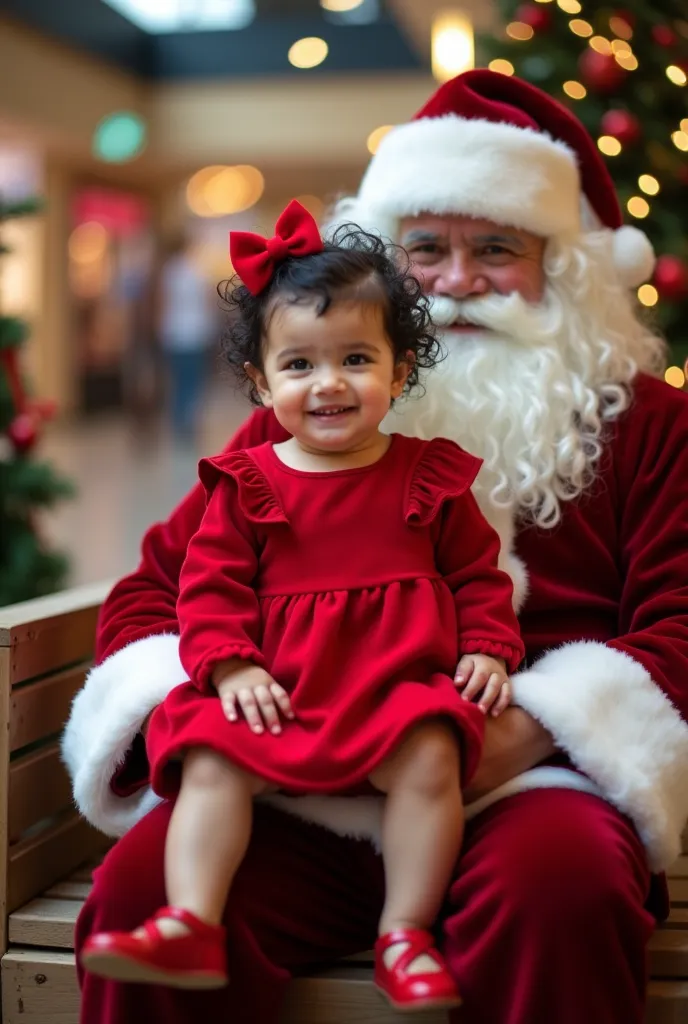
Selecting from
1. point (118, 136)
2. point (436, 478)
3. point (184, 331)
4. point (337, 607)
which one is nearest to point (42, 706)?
point (337, 607)

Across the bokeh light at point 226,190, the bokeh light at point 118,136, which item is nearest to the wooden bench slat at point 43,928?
the bokeh light at point 118,136

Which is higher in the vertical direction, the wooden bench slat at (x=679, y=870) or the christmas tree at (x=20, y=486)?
the christmas tree at (x=20, y=486)

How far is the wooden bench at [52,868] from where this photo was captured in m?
1.66

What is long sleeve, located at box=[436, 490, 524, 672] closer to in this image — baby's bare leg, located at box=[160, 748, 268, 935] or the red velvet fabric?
baby's bare leg, located at box=[160, 748, 268, 935]

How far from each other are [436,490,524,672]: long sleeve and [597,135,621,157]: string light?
2.13m

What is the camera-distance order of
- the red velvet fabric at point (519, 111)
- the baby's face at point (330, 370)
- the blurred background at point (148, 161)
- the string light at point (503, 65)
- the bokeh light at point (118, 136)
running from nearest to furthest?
the baby's face at point (330, 370) < the red velvet fabric at point (519, 111) < the string light at point (503, 65) < the blurred background at point (148, 161) < the bokeh light at point (118, 136)

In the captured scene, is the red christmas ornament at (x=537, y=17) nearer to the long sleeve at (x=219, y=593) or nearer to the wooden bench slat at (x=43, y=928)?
the long sleeve at (x=219, y=593)

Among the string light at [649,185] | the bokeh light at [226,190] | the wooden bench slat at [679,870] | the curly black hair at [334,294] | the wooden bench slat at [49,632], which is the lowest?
the wooden bench slat at [679,870]

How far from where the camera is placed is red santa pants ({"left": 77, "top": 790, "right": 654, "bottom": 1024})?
1.49 meters

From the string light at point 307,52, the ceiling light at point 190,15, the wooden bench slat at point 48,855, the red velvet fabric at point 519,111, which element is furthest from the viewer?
the ceiling light at point 190,15

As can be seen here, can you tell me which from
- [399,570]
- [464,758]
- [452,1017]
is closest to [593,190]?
[399,570]

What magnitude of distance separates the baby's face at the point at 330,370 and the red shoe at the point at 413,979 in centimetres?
71

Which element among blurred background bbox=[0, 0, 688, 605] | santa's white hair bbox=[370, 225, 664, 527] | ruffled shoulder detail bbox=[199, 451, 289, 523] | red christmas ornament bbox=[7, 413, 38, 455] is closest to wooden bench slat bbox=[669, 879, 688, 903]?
santa's white hair bbox=[370, 225, 664, 527]

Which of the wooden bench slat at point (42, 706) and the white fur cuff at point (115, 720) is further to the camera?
the wooden bench slat at point (42, 706)
